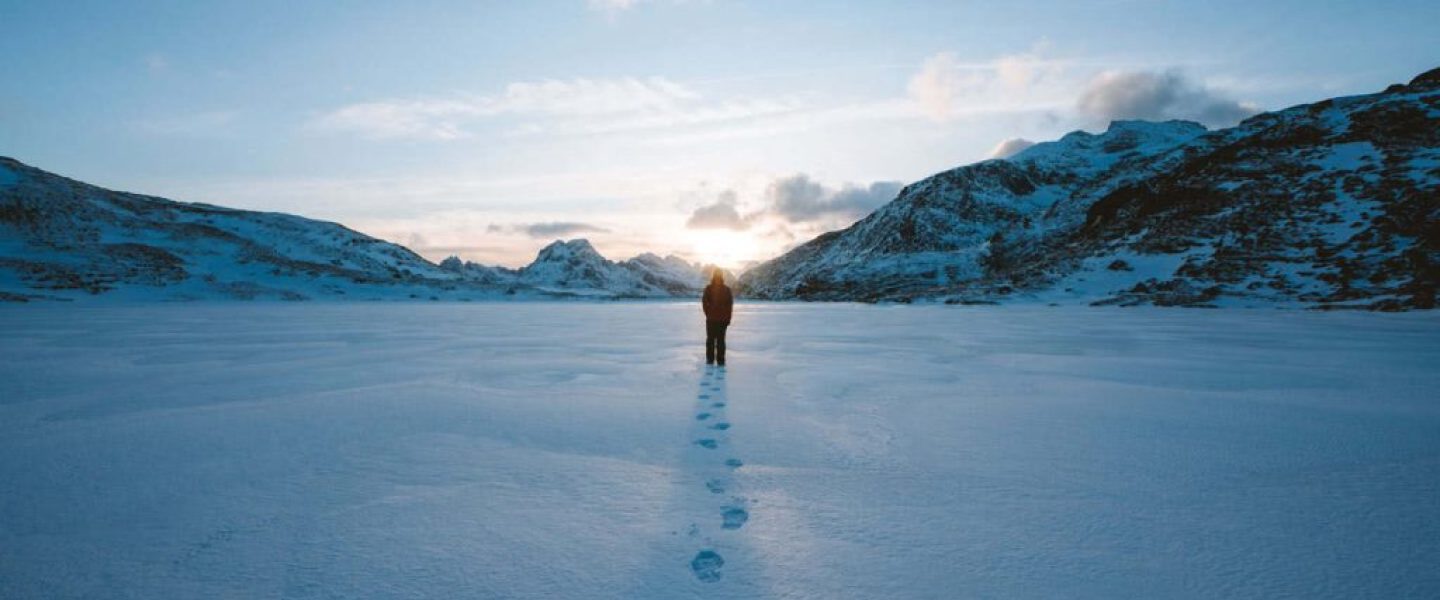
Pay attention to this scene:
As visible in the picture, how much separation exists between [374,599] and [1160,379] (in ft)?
36.8

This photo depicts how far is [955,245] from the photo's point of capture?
18275cm

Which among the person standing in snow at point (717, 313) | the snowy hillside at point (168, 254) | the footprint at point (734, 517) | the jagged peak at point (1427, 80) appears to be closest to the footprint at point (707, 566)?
the footprint at point (734, 517)

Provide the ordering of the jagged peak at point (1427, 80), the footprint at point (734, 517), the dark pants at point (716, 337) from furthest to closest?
the jagged peak at point (1427, 80) < the dark pants at point (716, 337) < the footprint at point (734, 517)

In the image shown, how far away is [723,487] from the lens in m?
4.80

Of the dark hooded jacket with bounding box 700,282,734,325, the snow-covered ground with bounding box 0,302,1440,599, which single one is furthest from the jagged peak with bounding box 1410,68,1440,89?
the dark hooded jacket with bounding box 700,282,734,325

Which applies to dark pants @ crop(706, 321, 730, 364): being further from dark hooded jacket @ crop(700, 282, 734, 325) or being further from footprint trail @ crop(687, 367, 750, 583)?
footprint trail @ crop(687, 367, 750, 583)

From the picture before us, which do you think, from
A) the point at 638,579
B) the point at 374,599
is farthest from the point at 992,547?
the point at 374,599

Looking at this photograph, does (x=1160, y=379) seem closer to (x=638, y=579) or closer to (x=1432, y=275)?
(x=638, y=579)

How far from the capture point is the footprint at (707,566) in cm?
327

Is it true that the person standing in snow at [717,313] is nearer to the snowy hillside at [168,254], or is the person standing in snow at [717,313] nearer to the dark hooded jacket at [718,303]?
the dark hooded jacket at [718,303]

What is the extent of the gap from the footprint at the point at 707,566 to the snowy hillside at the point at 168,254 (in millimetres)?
97843

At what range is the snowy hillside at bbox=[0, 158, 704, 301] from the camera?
3514 inches

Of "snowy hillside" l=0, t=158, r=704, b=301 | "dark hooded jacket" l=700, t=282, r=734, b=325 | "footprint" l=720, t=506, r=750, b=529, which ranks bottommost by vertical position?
"footprint" l=720, t=506, r=750, b=529

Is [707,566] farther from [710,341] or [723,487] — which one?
[710,341]
